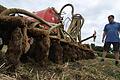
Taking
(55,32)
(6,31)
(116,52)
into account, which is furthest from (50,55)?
(116,52)

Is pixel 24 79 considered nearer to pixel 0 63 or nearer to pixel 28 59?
pixel 0 63

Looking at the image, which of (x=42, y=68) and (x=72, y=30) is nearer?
(x=42, y=68)

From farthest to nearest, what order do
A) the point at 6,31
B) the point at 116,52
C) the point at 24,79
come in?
the point at 116,52
the point at 6,31
the point at 24,79

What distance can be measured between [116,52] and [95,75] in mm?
2701

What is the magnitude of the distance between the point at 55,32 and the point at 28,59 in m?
1.60

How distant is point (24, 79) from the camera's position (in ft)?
17.9

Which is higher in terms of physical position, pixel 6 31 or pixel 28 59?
pixel 6 31

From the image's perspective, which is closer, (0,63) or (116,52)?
(0,63)

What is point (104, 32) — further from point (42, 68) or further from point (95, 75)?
point (42, 68)

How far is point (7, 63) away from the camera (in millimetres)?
5508

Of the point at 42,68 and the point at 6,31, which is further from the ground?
the point at 6,31

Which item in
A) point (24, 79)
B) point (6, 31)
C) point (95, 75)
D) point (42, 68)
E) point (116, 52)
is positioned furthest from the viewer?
point (116, 52)

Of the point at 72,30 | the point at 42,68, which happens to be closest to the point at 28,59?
the point at 42,68

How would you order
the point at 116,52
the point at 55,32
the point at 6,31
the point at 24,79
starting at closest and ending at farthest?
the point at 24,79 → the point at 6,31 → the point at 55,32 → the point at 116,52
